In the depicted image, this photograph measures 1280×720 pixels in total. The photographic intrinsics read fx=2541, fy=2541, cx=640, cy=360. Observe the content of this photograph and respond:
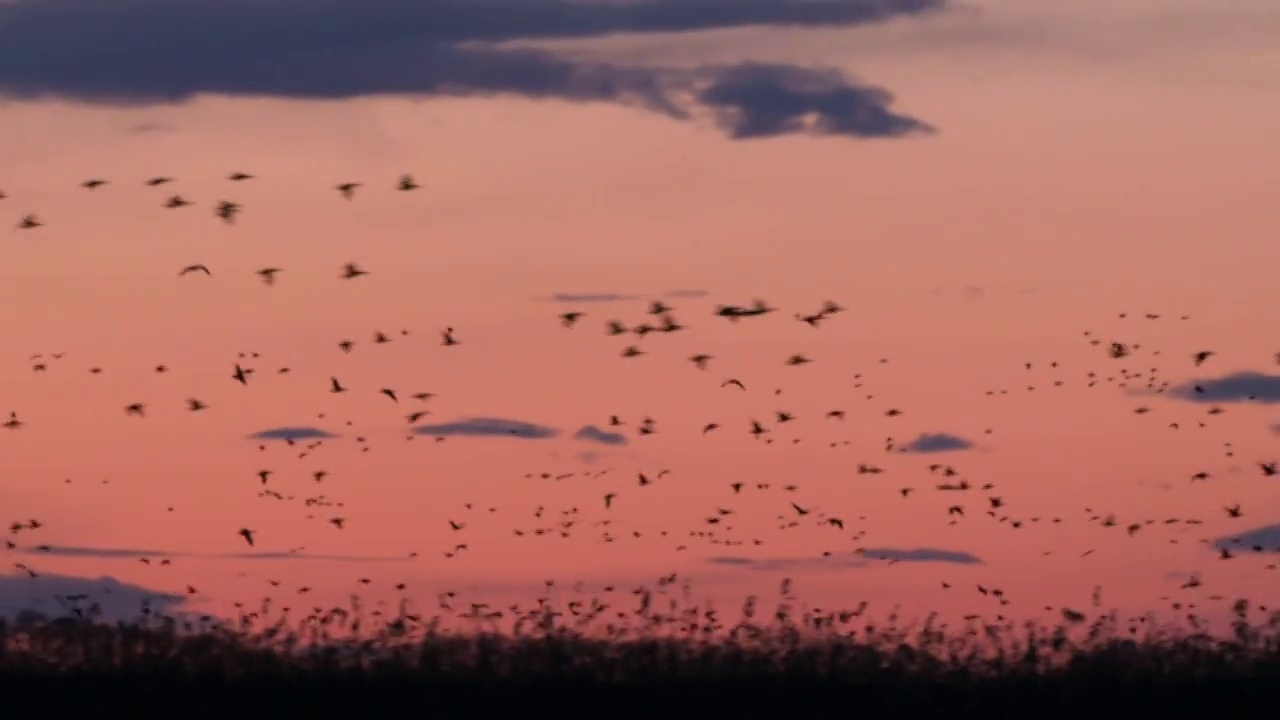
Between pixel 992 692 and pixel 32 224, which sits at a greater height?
pixel 32 224

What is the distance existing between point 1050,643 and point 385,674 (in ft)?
34.6

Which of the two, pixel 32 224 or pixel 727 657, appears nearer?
pixel 32 224

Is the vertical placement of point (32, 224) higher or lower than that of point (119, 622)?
higher

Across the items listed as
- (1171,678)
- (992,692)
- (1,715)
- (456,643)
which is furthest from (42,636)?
(1171,678)

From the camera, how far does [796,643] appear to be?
40281mm

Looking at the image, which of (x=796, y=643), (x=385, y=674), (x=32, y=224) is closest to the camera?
(x=32, y=224)

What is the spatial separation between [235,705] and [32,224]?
29.1ft

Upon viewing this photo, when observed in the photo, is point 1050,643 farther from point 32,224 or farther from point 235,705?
point 32,224

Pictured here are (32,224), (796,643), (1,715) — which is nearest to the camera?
(32,224)

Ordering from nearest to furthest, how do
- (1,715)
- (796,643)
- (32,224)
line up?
(32,224) < (1,715) < (796,643)

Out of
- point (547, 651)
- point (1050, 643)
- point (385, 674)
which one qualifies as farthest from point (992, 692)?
point (385, 674)

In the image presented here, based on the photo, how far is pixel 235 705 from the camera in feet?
120

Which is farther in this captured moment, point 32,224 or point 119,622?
point 119,622

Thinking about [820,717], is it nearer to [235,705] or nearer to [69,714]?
[235,705]
